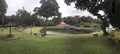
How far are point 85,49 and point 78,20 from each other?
250ft

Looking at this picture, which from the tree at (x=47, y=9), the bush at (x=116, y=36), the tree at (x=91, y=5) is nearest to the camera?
the bush at (x=116, y=36)

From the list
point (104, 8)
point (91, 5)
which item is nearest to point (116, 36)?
point (104, 8)

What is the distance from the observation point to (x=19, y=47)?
84.2 feet

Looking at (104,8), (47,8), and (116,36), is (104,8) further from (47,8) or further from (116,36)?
(47,8)

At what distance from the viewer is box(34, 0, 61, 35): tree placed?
316 ft

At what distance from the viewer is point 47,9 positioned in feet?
327

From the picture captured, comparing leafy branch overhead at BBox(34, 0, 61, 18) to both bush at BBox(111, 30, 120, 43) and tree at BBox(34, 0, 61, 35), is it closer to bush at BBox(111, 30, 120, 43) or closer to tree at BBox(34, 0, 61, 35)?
tree at BBox(34, 0, 61, 35)

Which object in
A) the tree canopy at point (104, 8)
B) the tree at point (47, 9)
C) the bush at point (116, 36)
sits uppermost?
the tree at point (47, 9)

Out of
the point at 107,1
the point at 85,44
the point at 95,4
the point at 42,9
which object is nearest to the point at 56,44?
the point at 85,44

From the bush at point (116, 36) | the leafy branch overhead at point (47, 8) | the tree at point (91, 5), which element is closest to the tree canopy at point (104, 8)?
the tree at point (91, 5)

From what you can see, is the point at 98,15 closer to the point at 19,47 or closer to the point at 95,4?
the point at 95,4

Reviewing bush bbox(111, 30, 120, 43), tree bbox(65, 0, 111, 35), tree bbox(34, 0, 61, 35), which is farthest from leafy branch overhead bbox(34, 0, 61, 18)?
bush bbox(111, 30, 120, 43)

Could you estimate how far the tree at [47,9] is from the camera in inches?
3787

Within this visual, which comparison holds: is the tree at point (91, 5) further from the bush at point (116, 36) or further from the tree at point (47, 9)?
the tree at point (47, 9)
